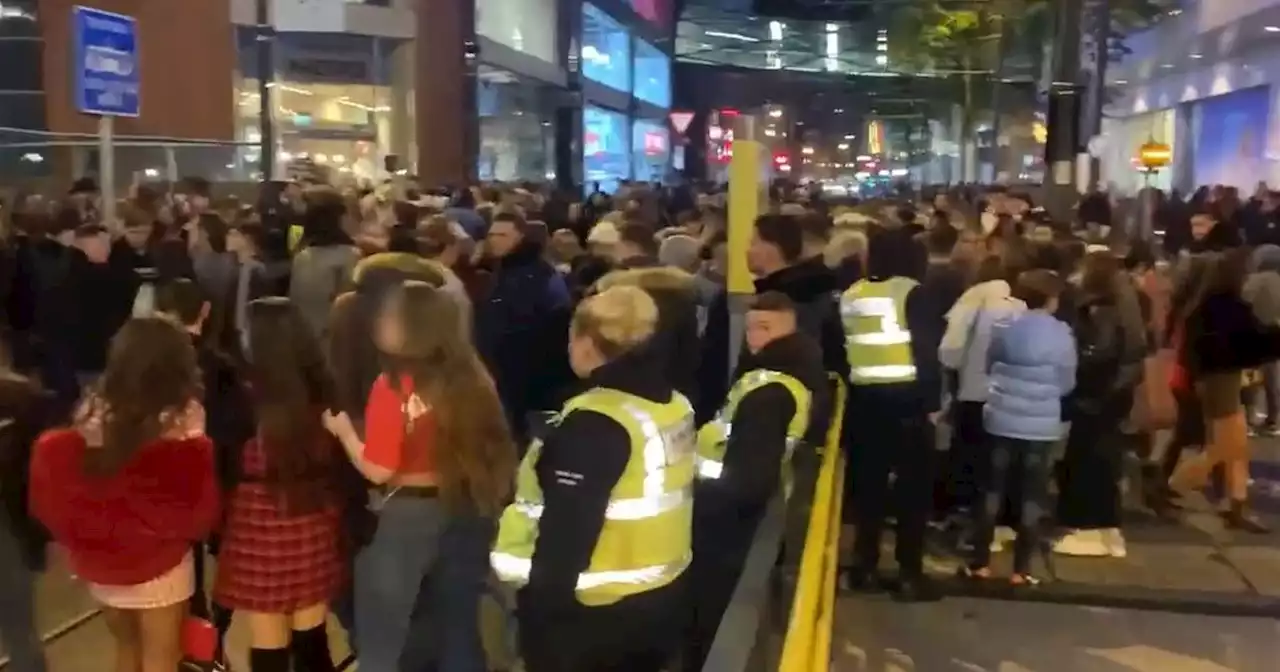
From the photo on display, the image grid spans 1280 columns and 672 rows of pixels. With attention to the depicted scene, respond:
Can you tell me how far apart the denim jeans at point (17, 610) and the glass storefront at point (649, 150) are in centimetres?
4888

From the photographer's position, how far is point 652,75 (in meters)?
62.6

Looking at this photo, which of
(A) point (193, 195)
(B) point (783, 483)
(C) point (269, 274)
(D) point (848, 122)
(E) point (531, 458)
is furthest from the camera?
(D) point (848, 122)

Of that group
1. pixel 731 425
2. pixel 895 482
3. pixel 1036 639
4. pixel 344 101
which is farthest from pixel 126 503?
pixel 344 101

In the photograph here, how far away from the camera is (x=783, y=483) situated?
206 inches

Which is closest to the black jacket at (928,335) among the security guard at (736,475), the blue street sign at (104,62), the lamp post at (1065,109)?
the security guard at (736,475)

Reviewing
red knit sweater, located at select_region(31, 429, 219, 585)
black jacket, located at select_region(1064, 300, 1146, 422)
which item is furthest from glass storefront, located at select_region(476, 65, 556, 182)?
red knit sweater, located at select_region(31, 429, 219, 585)

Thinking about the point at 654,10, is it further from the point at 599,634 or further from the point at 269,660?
the point at 599,634

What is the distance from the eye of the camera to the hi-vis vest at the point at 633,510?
3859mm

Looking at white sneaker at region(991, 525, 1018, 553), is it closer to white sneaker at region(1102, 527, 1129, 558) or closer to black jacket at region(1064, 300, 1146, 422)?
white sneaker at region(1102, 527, 1129, 558)

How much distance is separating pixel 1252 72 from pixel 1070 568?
25773mm

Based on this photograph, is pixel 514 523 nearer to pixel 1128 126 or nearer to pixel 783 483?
pixel 783 483

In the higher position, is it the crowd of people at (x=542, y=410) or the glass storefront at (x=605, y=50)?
the glass storefront at (x=605, y=50)

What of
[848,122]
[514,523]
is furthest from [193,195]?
[848,122]

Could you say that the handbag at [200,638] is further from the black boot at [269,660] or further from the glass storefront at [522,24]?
the glass storefront at [522,24]
